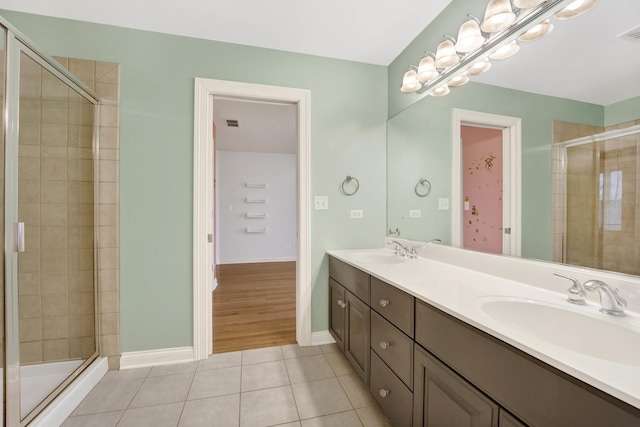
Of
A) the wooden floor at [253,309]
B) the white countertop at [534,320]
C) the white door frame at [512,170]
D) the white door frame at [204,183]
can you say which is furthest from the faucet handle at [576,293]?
the wooden floor at [253,309]

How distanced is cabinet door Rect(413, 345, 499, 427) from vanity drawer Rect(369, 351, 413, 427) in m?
0.06

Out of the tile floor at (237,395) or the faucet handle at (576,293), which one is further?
the tile floor at (237,395)

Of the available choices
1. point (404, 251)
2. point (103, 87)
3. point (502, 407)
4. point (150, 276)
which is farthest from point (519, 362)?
point (103, 87)

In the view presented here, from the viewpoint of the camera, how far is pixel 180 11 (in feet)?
5.83

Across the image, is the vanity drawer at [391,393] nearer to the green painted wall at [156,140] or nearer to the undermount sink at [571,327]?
the undermount sink at [571,327]

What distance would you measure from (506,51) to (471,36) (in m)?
0.21

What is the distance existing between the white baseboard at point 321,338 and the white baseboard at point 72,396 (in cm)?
151

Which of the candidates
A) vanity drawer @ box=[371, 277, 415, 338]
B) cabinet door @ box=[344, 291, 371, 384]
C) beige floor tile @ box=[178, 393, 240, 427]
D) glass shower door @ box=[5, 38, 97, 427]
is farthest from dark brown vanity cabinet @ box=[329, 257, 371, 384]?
glass shower door @ box=[5, 38, 97, 427]

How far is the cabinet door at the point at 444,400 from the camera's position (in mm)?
794

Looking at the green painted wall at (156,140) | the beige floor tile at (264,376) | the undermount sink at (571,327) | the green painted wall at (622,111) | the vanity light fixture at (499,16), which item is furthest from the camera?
the green painted wall at (156,140)

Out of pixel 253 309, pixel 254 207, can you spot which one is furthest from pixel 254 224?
pixel 253 309

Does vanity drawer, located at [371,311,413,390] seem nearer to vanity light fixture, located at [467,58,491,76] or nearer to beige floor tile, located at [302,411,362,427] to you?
beige floor tile, located at [302,411,362,427]

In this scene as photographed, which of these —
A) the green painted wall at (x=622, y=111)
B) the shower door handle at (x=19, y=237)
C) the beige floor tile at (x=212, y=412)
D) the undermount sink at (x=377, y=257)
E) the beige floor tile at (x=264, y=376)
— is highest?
the green painted wall at (x=622, y=111)

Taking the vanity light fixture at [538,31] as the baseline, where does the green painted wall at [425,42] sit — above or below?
above
